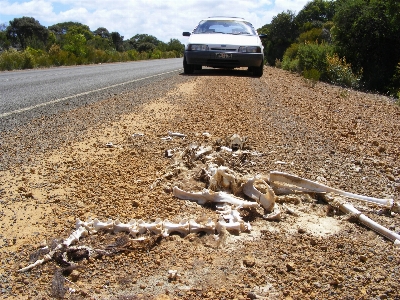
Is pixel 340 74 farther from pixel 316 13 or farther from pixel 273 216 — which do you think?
pixel 316 13

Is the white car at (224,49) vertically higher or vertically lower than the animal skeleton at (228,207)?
higher

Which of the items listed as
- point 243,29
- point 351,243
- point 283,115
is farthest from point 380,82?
point 351,243

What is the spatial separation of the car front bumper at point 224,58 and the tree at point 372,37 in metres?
5.50

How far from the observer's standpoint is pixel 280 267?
203 cm

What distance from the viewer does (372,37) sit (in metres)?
14.6

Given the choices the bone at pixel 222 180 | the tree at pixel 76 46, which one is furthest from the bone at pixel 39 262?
the tree at pixel 76 46

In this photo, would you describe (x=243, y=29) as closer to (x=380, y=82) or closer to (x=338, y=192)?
(x=380, y=82)

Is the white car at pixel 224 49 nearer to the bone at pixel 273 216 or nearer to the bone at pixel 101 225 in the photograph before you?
the bone at pixel 273 216

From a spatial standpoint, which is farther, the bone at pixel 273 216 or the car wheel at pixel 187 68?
the car wheel at pixel 187 68

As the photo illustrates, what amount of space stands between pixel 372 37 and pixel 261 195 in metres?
13.8

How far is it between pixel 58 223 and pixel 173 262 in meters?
0.76

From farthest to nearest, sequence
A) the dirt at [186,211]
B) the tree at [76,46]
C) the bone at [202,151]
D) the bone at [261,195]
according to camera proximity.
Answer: the tree at [76,46], the bone at [202,151], the bone at [261,195], the dirt at [186,211]

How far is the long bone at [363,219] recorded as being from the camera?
2283 mm

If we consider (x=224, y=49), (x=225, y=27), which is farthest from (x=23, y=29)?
(x=224, y=49)
